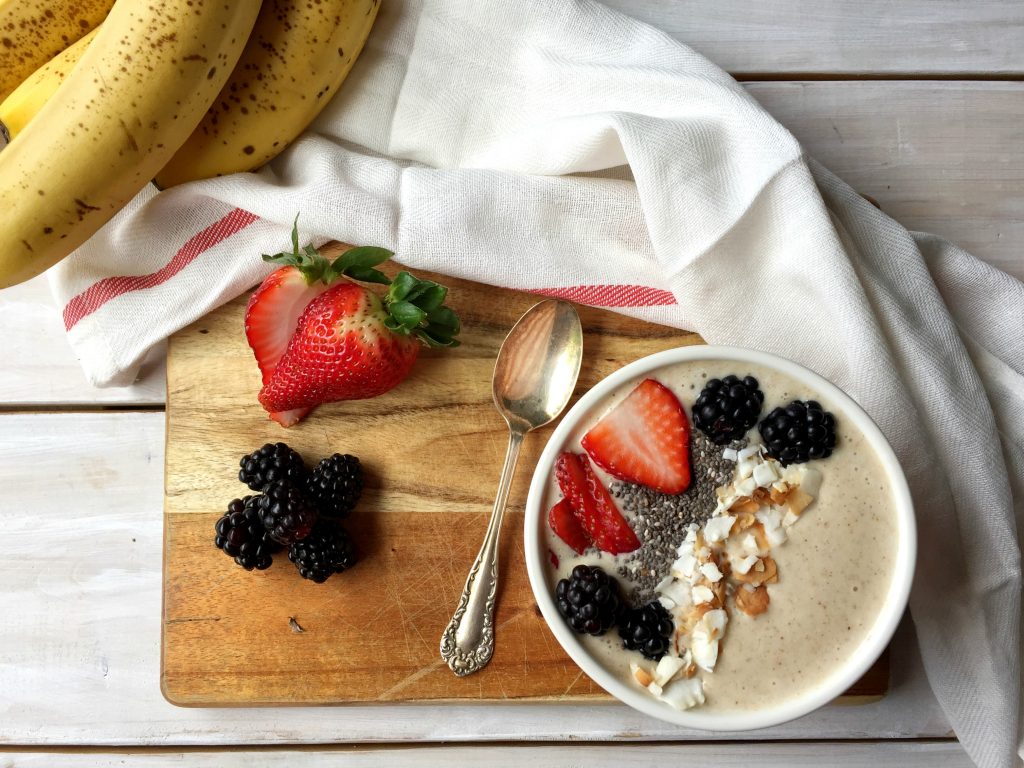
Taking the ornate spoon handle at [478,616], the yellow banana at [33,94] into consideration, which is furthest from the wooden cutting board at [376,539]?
the yellow banana at [33,94]

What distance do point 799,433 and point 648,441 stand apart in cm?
17

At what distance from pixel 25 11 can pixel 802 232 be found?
105 cm

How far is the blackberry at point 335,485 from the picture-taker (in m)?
1.16

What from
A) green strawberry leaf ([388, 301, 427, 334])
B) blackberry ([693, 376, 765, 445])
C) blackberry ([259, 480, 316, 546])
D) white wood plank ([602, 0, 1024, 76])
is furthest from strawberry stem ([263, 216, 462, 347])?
white wood plank ([602, 0, 1024, 76])

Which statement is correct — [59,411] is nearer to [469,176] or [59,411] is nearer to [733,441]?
[469,176]

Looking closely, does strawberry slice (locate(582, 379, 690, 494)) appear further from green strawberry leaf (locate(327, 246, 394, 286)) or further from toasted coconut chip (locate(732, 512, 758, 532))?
green strawberry leaf (locate(327, 246, 394, 286))

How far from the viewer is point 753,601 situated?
3.31 feet

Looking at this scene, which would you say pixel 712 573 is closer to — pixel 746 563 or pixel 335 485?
pixel 746 563

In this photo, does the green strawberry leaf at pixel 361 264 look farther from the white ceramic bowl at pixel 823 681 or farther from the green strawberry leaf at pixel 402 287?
the white ceramic bowl at pixel 823 681

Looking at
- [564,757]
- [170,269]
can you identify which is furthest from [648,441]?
[170,269]

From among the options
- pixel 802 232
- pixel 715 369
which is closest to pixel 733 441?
pixel 715 369

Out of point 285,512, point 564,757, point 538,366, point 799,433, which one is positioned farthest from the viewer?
point 564,757

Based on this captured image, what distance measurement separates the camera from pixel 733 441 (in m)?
1.04

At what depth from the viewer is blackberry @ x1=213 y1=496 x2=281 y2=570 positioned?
115cm
